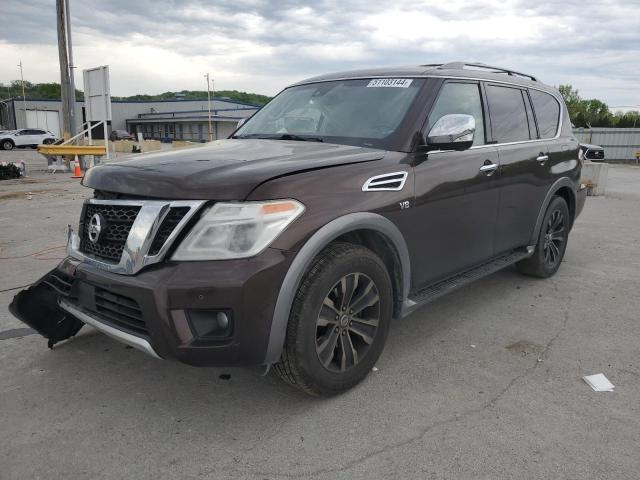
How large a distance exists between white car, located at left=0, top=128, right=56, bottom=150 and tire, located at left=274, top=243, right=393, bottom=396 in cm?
4236

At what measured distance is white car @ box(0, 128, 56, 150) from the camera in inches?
1495

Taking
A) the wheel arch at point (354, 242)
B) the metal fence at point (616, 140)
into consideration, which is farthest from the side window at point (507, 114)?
the metal fence at point (616, 140)

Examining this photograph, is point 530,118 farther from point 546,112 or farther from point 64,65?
point 64,65

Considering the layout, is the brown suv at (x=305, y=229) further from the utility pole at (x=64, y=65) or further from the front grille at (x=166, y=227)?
the utility pole at (x=64, y=65)

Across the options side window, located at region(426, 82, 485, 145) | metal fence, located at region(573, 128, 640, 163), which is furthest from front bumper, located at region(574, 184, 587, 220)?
metal fence, located at region(573, 128, 640, 163)

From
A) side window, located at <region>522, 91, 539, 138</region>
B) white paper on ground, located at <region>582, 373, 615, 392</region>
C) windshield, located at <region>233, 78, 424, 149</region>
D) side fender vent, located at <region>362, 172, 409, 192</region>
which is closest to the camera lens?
side fender vent, located at <region>362, 172, 409, 192</region>

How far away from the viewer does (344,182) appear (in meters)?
2.83

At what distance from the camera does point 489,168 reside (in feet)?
13.0

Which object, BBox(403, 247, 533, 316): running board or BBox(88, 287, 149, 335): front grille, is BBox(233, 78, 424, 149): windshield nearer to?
BBox(403, 247, 533, 316): running board

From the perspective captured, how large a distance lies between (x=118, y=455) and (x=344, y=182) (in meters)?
1.75

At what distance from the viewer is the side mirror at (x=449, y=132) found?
10.5 ft

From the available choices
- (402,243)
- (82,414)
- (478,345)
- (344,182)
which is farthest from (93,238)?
(478,345)

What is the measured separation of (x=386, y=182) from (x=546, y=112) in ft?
9.51

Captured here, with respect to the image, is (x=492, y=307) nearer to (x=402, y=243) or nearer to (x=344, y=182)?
(x=402, y=243)
